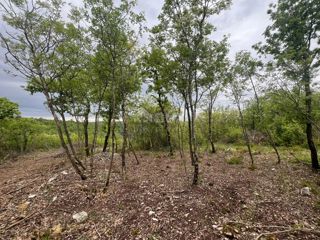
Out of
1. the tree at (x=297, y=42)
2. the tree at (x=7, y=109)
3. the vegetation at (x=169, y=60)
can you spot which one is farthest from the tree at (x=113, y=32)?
the tree at (x=7, y=109)

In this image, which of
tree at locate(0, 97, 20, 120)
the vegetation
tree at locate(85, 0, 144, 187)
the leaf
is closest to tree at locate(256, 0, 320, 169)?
the vegetation

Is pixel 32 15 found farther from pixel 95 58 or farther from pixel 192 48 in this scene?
pixel 192 48

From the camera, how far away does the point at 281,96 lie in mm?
7266

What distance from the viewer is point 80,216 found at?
5.30m

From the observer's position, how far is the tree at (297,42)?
6.75 metres

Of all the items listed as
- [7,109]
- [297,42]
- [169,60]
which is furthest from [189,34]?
[7,109]

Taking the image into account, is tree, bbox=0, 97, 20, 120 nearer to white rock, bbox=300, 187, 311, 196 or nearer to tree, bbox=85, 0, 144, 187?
tree, bbox=85, 0, 144, 187

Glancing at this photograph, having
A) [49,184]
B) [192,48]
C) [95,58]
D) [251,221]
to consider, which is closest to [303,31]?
[192,48]

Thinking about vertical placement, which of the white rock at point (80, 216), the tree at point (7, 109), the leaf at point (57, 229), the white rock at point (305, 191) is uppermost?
the tree at point (7, 109)

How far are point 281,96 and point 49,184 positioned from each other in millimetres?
8886

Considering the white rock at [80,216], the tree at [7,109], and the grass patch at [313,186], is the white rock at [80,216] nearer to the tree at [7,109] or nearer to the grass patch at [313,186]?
the grass patch at [313,186]

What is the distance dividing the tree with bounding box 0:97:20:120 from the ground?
942 cm

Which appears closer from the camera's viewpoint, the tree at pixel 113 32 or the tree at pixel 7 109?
the tree at pixel 113 32

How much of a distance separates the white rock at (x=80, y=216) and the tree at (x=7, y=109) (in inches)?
553
